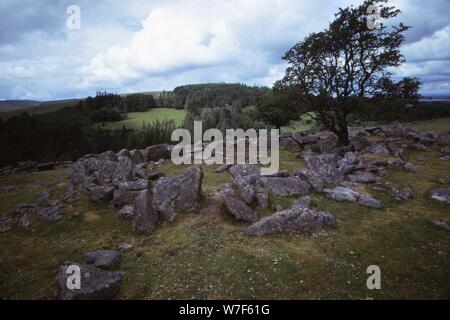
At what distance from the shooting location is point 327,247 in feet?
42.2

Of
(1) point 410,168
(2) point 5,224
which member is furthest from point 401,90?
(2) point 5,224

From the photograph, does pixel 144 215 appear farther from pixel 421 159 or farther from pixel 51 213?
pixel 421 159

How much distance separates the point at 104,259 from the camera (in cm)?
1216

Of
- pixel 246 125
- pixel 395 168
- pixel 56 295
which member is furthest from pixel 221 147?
pixel 246 125

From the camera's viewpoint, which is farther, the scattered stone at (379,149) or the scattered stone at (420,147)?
the scattered stone at (420,147)

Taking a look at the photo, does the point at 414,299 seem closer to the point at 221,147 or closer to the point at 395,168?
the point at 395,168

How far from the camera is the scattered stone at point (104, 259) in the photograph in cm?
1188

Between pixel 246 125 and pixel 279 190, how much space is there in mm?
75375

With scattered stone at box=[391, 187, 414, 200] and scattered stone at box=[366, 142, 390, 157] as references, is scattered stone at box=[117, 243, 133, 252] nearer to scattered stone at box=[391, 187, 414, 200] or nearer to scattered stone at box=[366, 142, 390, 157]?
scattered stone at box=[391, 187, 414, 200]

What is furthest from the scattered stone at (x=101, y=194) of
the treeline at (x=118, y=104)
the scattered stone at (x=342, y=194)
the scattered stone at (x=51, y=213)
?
the treeline at (x=118, y=104)

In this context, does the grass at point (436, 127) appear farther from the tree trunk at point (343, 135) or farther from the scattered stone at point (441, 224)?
the scattered stone at point (441, 224)

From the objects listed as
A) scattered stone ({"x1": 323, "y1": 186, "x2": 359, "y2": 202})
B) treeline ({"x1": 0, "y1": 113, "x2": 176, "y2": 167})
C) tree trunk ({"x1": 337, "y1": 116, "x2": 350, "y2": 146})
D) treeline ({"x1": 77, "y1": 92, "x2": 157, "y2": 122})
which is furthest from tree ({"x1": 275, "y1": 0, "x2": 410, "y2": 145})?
treeline ({"x1": 77, "y1": 92, "x2": 157, "y2": 122})

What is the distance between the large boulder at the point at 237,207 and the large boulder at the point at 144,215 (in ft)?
14.2

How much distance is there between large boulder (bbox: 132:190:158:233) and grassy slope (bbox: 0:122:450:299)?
508 mm
